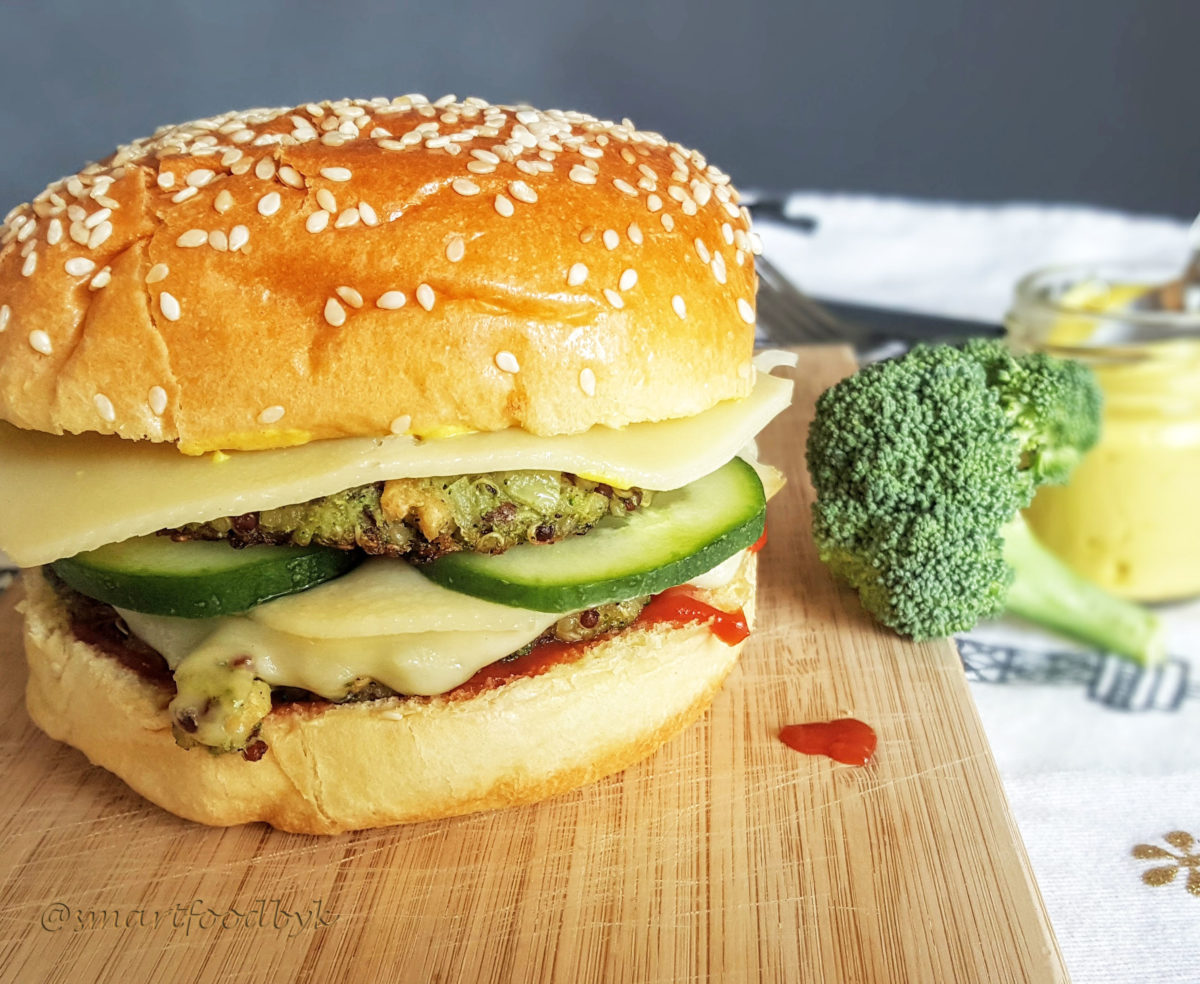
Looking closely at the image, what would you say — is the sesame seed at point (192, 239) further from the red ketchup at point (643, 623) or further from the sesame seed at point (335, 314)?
the red ketchup at point (643, 623)

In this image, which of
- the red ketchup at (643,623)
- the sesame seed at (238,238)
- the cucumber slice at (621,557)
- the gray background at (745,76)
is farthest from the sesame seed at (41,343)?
the gray background at (745,76)

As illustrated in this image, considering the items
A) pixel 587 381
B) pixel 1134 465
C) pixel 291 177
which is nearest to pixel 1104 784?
pixel 1134 465

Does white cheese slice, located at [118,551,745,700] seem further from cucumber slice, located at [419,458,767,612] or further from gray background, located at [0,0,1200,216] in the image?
gray background, located at [0,0,1200,216]

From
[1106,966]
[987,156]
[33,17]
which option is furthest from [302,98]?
[1106,966]

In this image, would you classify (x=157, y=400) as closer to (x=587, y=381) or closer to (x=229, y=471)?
(x=229, y=471)

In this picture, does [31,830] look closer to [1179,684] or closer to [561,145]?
[561,145]

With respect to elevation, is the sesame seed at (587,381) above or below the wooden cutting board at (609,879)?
above
